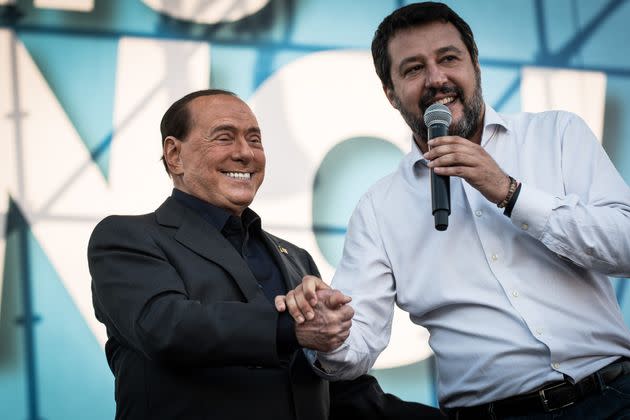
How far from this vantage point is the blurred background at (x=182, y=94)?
10.9 feet

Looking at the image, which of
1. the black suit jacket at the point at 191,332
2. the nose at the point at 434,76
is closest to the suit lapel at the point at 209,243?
the black suit jacket at the point at 191,332

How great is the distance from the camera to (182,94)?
356 cm

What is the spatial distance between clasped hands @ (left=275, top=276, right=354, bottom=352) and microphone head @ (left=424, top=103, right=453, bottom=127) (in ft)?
1.52

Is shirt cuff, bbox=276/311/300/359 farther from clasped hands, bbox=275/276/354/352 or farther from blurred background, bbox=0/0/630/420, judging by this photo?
blurred background, bbox=0/0/630/420

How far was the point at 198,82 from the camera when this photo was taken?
358cm

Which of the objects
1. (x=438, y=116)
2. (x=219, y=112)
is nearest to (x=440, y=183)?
(x=438, y=116)

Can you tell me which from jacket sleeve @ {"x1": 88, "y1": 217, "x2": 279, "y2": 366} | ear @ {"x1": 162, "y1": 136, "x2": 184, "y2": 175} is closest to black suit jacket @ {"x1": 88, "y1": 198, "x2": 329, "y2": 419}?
jacket sleeve @ {"x1": 88, "y1": 217, "x2": 279, "y2": 366}

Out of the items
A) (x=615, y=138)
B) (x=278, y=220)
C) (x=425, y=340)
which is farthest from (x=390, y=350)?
(x=615, y=138)

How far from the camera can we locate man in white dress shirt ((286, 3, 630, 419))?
1.69 meters

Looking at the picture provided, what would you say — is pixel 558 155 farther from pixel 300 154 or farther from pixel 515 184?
pixel 300 154

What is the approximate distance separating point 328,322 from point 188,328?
0.31 meters

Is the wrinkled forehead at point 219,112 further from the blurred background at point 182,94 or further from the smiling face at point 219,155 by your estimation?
the blurred background at point 182,94

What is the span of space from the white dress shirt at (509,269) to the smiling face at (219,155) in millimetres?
419

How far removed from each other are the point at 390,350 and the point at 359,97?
1.14 m
